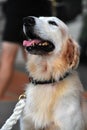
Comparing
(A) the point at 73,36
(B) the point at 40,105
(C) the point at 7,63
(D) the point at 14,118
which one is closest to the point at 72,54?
(B) the point at 40,105

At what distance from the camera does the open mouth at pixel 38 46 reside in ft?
12.1

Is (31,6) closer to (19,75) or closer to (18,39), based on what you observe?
(18,39)

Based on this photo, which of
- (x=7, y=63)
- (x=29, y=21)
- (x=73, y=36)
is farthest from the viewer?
(x=73, y=36)

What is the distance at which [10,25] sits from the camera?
20.0 ft

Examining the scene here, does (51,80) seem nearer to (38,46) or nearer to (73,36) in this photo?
(38,46)

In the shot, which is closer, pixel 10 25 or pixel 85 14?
pixel 10 25

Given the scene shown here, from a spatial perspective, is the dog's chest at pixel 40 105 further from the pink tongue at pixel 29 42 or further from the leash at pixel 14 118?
the pink tongue at pixel 29 42

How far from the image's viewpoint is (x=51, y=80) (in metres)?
3.80

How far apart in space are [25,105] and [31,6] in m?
2.40

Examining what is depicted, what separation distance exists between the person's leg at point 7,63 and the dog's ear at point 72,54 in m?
2.24

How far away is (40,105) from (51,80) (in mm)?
190

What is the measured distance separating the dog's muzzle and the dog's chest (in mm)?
260

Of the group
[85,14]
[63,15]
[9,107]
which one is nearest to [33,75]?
[9,107]

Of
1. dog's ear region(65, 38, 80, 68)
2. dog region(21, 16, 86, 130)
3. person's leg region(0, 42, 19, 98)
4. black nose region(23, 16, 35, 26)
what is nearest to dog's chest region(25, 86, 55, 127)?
dog region(21, 16, 86, 130)
